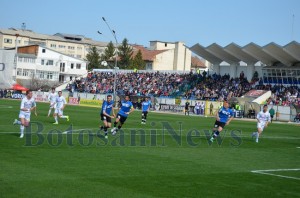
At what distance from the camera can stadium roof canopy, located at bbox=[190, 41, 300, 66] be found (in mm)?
64188

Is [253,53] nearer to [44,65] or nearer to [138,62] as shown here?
[44,65]

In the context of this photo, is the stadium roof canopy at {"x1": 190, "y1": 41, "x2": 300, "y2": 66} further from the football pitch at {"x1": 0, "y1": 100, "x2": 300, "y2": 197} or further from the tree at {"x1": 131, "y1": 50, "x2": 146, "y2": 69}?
the tree at {"x1": 131, "y1": 50, "x2": 146, "y2": 69}

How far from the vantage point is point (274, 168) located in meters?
17.1

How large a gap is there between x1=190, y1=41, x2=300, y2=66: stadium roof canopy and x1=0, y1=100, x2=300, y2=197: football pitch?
42264 millimetres

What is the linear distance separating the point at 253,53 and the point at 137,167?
55605 mm

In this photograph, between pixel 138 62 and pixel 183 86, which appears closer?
pixel 183 86

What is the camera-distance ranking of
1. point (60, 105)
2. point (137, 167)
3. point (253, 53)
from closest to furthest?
1. point (137, 167)
2. point (60, 105)
3. point (253, 53)

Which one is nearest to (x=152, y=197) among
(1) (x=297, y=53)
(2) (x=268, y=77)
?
(1) (x=297, y=53)

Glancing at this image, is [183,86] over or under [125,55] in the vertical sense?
under

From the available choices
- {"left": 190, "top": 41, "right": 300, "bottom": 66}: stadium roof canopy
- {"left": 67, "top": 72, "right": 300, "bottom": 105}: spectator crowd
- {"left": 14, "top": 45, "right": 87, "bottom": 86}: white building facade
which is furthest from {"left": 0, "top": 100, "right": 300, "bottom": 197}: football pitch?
{"left": 14, "top": 45, "right": 87, "bottom": 86}: white building facade

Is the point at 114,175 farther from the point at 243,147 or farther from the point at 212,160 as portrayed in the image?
the point at 243,147

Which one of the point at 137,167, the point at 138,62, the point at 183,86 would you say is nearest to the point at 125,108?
the point at 137,167

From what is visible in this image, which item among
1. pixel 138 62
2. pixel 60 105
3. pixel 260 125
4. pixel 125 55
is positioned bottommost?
pixel 260 125

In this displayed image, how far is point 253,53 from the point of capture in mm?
68375
